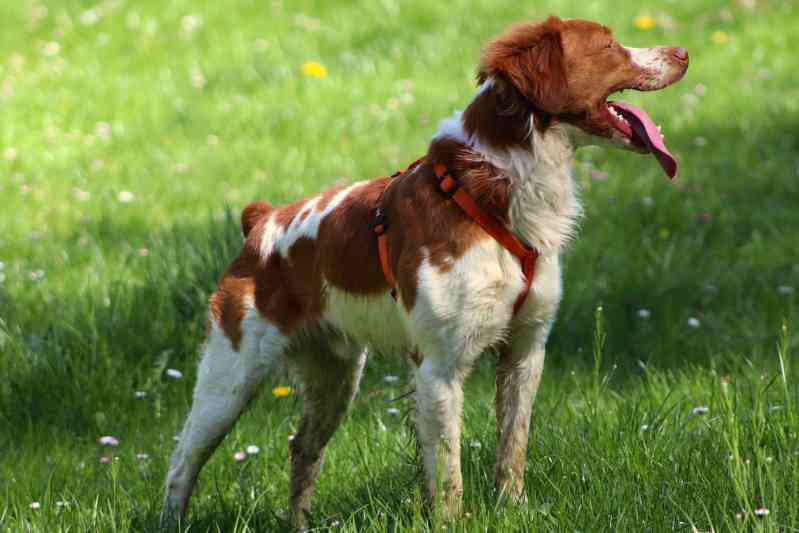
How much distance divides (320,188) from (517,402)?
3.58m

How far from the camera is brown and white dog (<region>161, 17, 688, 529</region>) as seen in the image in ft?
10.5

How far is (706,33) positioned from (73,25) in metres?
5.47

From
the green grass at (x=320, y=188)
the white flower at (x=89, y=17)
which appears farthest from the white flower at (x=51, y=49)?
the white flower at (x=89, y=17)

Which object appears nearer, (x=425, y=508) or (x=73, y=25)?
(x=425, y=508)

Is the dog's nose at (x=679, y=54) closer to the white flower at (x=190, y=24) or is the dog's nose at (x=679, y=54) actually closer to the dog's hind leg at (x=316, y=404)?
the dog's hind leg at (x=316, y=404)

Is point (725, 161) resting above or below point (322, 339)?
below

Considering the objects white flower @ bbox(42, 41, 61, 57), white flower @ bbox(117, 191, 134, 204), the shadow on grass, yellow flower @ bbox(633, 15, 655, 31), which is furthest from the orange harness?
white flower @ bbox(42, 41, 61, 57)

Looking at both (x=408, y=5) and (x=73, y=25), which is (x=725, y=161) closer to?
(x=408, y=5)

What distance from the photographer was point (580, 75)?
321cm

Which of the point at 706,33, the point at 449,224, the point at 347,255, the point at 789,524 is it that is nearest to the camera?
the point at 789,524

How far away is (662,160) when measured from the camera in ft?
10.6

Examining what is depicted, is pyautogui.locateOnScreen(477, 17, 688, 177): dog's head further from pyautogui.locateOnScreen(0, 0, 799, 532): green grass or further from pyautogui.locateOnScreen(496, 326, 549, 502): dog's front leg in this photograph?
pyautogui.locateOnScreen(0, 0, 799, 532): green grass

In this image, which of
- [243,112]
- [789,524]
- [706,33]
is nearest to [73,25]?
[243,112]

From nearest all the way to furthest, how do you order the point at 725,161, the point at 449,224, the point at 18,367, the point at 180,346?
the point at 449,224 < the point at 18,367 < the point at 180,346 < the point at 725,161
